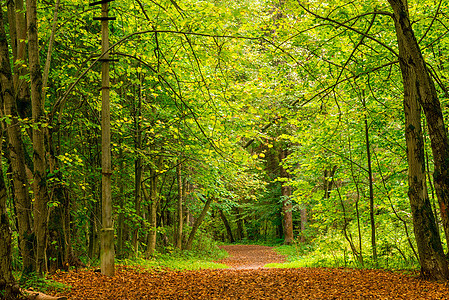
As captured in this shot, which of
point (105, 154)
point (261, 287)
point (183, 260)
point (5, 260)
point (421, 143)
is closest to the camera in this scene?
point (5, 260)

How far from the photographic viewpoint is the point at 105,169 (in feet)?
17.2

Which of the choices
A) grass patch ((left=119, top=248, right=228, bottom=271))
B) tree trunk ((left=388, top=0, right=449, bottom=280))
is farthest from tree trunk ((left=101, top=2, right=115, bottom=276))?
tree trunk ((left=388, top=0, right=449, bottom=280))

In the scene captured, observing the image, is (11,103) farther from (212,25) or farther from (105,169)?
(212,25)

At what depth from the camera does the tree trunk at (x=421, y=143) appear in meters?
5.40

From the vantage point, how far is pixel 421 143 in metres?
5.57

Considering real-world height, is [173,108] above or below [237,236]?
above

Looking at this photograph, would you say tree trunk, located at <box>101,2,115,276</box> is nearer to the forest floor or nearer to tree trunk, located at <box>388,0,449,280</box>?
the forest floor

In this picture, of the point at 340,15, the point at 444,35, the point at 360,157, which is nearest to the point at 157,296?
the point at 340,15

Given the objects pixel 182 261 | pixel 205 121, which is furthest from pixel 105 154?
pixel 182 261

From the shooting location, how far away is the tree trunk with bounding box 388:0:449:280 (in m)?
5.40

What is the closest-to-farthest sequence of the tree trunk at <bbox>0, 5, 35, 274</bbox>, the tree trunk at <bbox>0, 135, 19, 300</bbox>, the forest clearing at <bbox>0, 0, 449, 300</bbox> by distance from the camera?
1. the tree trunk at <bbox>0, 135, 19, 300</bbox>
2. the forest clearing at <bbox>0, 0, 449, 300</bbox>
3. the tree trunk at <bbox>0, 5, 35, 274</bbox>

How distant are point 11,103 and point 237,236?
28.6m

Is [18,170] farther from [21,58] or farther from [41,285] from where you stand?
[41,285]

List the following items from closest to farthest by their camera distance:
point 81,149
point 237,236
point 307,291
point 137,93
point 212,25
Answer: point 307,291
point 212,25
point 81,149
point 137,93
point 237,236
